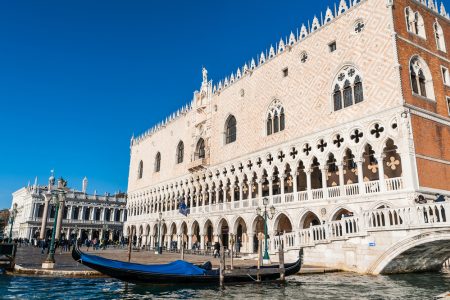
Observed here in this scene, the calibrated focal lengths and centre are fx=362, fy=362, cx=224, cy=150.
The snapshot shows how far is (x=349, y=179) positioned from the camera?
16969 mm

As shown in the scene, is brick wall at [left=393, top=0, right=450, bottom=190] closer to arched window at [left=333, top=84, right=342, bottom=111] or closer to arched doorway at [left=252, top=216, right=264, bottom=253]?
arched window at [left=333, top=84, right=342, bottom=111]

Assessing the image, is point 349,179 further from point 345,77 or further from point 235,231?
point 235,231

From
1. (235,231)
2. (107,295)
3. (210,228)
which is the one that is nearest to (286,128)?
(235,231)

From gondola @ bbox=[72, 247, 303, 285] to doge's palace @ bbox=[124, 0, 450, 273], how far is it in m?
4.72

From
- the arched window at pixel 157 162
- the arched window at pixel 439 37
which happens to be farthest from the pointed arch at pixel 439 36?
the arched window at pixel 157 162

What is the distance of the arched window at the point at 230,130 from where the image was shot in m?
24.2

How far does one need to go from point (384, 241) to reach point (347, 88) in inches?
311

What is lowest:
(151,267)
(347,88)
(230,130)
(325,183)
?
(151,267)

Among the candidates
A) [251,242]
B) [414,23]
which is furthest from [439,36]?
[251,242]

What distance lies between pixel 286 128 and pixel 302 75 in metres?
2.86

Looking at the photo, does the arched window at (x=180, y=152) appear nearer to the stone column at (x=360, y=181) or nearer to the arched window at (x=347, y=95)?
the arched window at (x=347, y=95)

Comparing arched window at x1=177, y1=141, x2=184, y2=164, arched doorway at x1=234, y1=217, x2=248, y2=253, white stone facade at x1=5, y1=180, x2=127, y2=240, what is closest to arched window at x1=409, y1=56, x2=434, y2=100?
arched doorway at x1=234, y1=217, x2=248, y2=253

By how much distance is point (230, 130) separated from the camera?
24.7 meters

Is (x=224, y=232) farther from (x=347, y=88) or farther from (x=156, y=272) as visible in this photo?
(x=156, y=272)
